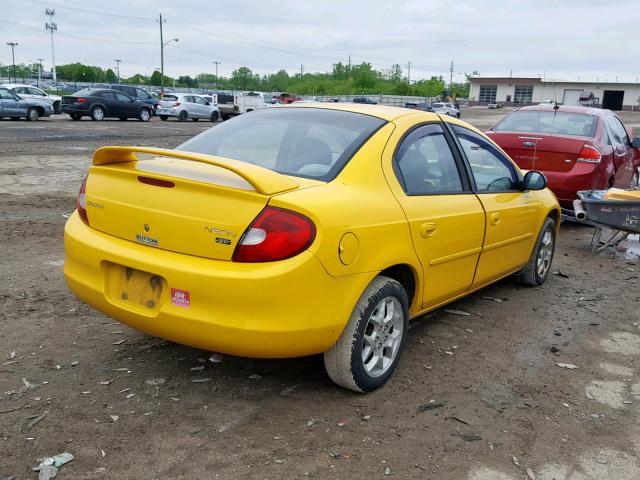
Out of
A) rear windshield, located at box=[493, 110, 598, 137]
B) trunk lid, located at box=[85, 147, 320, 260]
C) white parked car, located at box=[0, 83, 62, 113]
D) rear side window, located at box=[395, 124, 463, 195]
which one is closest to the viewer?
trunk lid, located at box=[85, 147, 320, 260]

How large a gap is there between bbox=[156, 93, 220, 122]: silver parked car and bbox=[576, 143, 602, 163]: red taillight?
2696 cm

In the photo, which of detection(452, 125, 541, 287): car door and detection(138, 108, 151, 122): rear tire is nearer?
detection(452, 125, 541, 287): car door

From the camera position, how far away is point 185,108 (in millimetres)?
32688

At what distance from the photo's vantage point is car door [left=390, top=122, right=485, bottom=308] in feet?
12.3

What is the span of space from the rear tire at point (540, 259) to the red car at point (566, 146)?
250 centimetres

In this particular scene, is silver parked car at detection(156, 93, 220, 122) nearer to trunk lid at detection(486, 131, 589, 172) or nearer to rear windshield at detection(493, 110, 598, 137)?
rear windshield at detection(493, 110, 598, 137)

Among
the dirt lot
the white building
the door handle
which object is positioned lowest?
the dirt lot

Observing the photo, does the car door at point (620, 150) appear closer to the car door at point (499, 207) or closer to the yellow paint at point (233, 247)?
the car door at point (499, 207)

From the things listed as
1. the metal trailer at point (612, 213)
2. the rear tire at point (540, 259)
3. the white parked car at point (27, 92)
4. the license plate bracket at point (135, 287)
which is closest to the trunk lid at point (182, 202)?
the license plate bracket at point (135, 287)

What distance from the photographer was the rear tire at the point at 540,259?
5.62 metres

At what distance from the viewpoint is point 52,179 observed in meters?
11.2

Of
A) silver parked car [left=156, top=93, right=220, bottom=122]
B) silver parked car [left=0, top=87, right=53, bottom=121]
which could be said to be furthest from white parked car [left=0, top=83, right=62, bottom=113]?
silver parked car [left=156, top=93, right=220, bottom=122]

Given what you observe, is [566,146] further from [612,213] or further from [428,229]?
[428,229]

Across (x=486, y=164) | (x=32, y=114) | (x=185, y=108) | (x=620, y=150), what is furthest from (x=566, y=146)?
(x=185, y=108)
